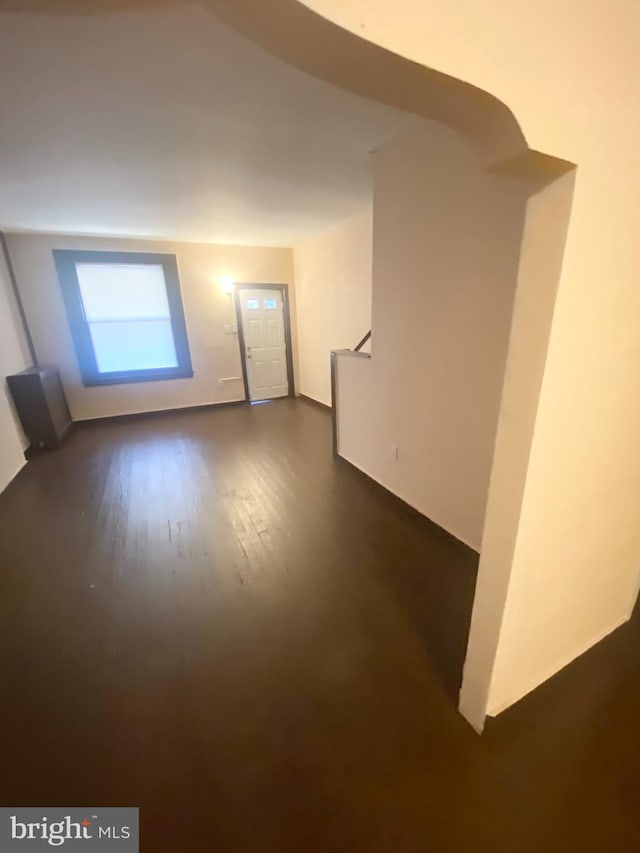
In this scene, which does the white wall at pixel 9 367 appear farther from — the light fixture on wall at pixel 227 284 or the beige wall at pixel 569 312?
the beige wall at pixel 569 312

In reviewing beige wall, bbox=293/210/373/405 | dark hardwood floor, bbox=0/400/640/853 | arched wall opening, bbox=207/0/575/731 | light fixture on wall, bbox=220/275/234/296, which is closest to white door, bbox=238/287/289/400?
light fixture on wall, bbox=220/275/234/296

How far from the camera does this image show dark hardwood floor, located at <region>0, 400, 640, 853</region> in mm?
1051

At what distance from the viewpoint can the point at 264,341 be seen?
5.84 metres

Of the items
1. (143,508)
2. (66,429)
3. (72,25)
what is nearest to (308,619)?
(143,508)

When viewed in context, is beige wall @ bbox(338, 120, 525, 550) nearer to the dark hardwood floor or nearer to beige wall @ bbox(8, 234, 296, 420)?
the dark hardwood floor

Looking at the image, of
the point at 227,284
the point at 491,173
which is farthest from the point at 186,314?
the point at 491,173

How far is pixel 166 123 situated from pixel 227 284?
355cm

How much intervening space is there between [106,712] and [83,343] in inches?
187

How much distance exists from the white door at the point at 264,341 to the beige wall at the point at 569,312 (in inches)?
206

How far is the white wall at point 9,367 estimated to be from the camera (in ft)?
11.0

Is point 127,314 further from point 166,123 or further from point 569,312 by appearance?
point 569,312

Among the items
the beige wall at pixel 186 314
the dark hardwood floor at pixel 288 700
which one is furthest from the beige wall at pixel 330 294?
the dark hardwood floor at pixel 288 700

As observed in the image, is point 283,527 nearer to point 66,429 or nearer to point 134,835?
point 134,835

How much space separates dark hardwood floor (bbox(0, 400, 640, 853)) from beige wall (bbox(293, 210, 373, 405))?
2.79m
